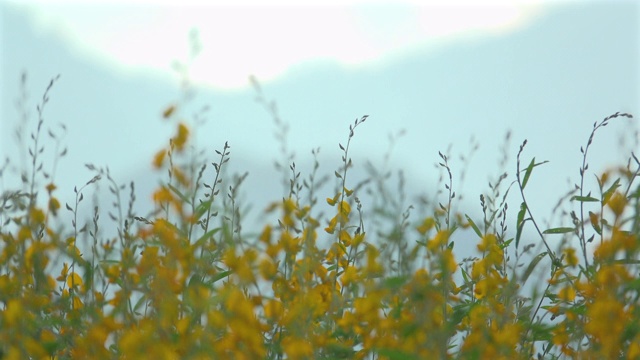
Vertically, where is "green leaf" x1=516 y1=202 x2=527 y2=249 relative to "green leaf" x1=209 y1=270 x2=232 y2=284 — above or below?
above

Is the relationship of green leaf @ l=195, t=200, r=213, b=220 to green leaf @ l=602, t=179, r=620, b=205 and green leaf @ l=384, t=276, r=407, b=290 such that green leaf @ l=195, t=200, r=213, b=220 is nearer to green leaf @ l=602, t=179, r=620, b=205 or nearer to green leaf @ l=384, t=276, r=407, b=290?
green leaf @ l=384, t=276, r=407, b=290

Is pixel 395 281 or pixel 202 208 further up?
pixel 202 208

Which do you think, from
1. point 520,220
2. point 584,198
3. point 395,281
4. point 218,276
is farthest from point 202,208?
point 584,198

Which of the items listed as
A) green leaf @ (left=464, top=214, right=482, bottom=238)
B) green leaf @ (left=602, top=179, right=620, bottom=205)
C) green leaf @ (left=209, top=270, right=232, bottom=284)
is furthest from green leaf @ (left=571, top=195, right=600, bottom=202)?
green leaf @ (left=209, top=270, right=232, bottom=284)

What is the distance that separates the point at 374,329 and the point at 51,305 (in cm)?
103

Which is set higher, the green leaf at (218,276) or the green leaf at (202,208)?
the green leaf at (202,208)

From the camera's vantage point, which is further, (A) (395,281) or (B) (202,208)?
(B) (202,208)

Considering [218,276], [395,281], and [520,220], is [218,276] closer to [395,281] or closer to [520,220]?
[395,281]

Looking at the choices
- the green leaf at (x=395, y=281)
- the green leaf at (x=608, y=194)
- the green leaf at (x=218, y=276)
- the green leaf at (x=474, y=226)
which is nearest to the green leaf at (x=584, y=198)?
the green leaf at (x=608, y=194)

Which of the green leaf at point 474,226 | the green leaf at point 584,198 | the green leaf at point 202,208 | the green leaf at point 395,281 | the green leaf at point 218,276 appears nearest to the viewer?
the green leaf at point 395,281

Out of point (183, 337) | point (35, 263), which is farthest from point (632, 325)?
point (35, 263)

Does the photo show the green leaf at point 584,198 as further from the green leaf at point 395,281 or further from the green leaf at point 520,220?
the green leaf at point 395,281

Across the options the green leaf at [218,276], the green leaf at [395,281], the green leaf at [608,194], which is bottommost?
the green leaf at [395,281]

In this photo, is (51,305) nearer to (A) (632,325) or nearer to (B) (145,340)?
(B) (145,340)
